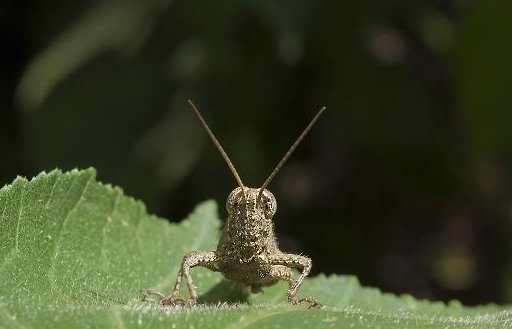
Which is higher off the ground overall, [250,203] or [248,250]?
[250,203]

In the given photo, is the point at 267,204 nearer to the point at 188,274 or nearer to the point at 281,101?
the point at 188,274

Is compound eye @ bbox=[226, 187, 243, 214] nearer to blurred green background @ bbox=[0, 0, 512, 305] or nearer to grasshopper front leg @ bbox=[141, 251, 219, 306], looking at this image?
grasshopper front leg @ bbox=[141, 251, 219, 306]

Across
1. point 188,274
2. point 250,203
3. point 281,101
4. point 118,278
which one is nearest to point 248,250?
point 250,203

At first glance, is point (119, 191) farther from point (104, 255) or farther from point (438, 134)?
point (438, 134)

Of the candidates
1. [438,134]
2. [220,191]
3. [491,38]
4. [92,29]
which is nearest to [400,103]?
[438,134]

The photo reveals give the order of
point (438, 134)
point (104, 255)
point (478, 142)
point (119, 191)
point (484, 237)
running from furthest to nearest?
1. point (484, 237)
2. point (438, 134)
3. point (478, 142)
4. point (119, 191)
5. point (104, 255)

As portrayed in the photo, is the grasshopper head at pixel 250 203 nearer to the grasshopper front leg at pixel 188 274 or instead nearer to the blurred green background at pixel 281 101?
the grasshopper front leg at pixel 188 274
